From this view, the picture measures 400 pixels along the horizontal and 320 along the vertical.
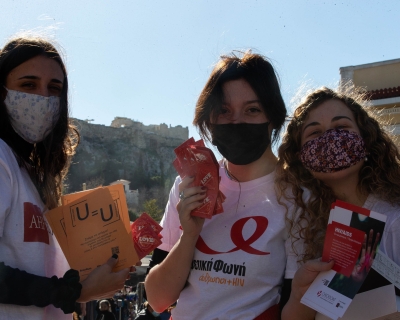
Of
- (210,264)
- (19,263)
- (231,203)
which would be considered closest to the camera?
(19,263)

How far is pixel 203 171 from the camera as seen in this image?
202cm

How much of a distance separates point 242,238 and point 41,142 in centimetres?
124

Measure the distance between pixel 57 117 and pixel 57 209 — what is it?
55 cm

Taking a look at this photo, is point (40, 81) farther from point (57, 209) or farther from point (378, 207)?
point (378, 207)

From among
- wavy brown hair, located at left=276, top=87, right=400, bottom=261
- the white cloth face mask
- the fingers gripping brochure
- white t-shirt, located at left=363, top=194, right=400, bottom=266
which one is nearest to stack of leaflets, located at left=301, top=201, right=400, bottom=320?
the fingers gripping brochure

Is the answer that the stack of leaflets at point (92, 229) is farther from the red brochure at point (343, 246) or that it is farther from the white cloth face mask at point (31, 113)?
the red brochure at point (343, 246)

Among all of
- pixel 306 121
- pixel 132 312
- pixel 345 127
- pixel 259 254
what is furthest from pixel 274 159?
pixel 132 312

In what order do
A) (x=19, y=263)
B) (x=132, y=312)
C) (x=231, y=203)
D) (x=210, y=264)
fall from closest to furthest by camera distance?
(x=19, y=263) < (x=210, y=264) < (x=231, y=203) < (x=132, y=312)

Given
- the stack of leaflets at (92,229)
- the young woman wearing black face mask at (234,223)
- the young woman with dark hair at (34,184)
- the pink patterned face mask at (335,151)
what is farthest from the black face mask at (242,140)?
the young woman with dark hair at (34,184)

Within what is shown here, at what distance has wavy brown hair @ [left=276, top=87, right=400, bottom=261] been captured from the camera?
1966 millimetres

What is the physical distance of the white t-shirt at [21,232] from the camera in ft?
6.04

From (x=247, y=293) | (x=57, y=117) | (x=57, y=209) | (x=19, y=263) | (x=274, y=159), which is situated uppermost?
(x=57, y=117)

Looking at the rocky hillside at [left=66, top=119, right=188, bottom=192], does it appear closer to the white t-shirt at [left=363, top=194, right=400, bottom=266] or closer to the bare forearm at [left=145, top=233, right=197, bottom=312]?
the bare forearm at [left=145, top=233, right=197, bottom=312]

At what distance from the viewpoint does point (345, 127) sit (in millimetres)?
2064
